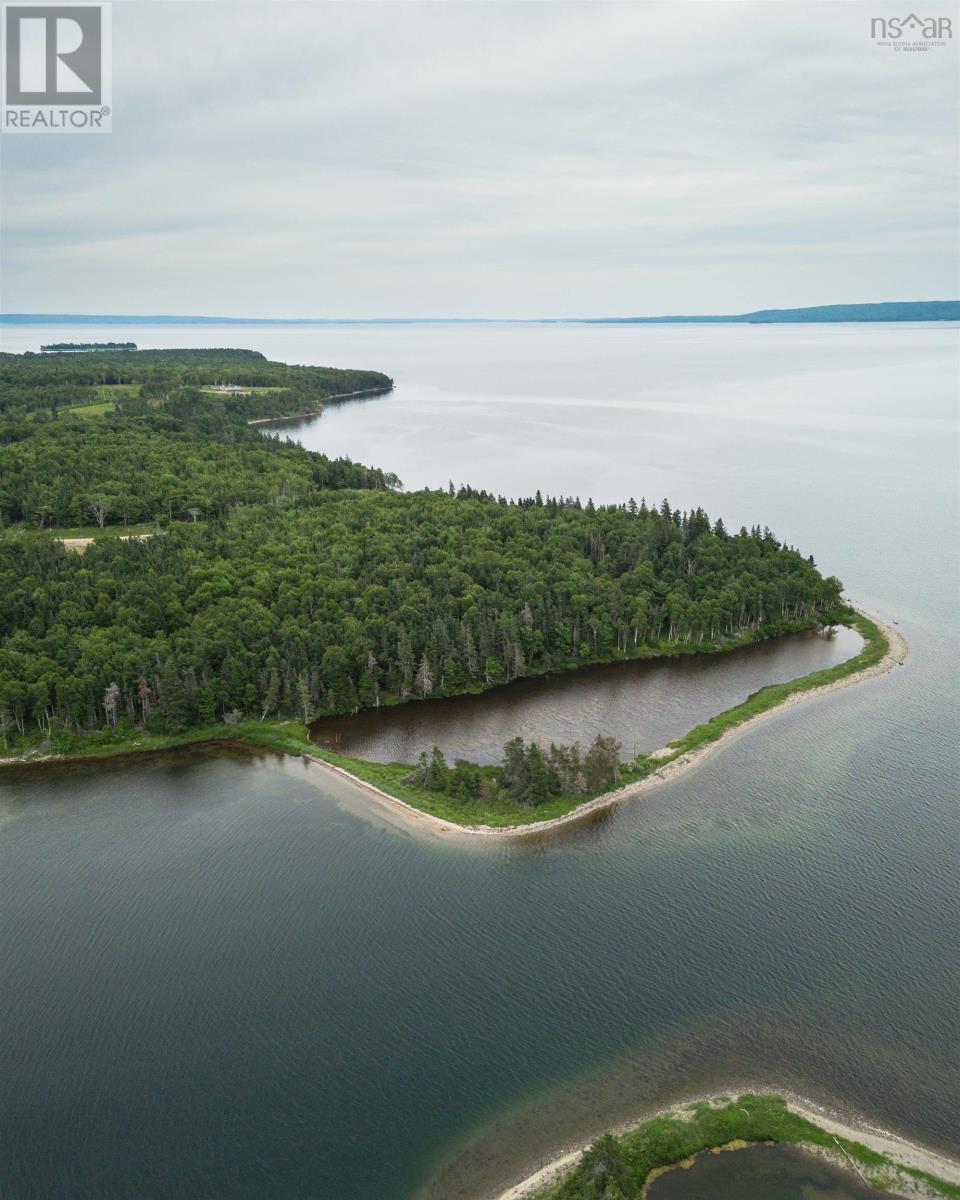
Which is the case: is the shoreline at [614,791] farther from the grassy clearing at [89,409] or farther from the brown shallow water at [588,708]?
the grassy clearing at [89,409]

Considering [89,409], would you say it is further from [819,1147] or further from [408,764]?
[819,1147]

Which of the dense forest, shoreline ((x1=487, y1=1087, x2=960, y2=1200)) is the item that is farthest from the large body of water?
the dense forest

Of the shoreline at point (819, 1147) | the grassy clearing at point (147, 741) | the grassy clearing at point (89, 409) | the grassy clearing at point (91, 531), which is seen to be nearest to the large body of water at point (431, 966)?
the shoreline at point (819, 1147)

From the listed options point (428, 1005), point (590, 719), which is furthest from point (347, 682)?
point (428, 1005)

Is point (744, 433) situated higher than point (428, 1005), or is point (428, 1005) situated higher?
point (744, 433)

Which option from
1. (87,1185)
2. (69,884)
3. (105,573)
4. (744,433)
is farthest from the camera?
(744,433)

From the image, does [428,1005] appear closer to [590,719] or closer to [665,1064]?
[665,1064]
